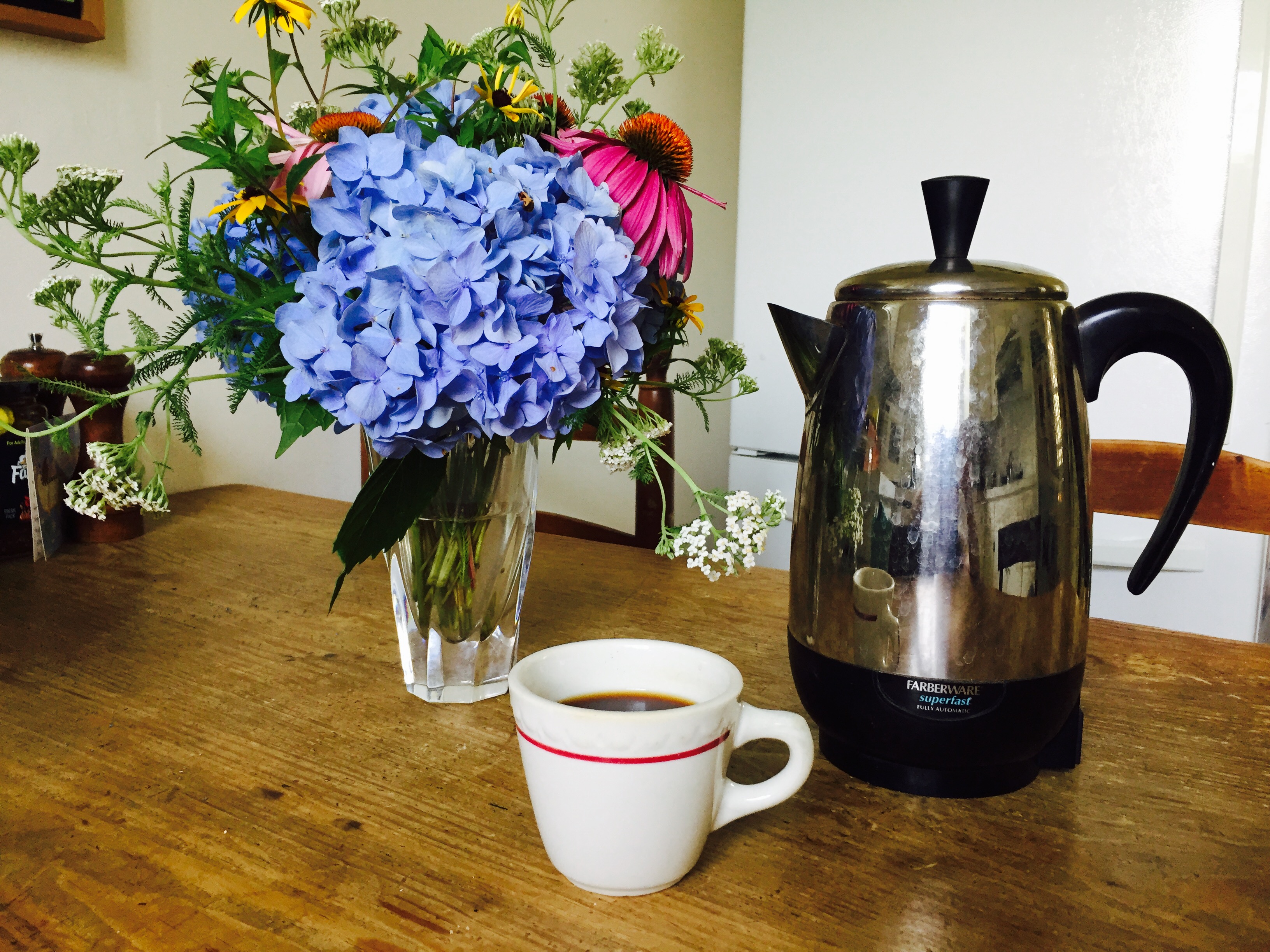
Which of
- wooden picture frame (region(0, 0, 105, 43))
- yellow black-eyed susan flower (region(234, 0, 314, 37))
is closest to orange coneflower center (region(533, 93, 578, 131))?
yellow black-eyed susan flower (region(234, 0, 314, 37))

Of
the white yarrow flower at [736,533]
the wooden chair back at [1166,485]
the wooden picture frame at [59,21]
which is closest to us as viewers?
the white yarrow flower at [736,533]

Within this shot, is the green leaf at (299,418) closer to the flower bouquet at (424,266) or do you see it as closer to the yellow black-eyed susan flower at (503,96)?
the flower bouquet at (424,266)

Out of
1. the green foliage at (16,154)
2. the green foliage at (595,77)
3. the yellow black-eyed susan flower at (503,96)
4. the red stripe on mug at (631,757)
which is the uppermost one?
the green foliage at (595,77)

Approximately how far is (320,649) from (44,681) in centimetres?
16

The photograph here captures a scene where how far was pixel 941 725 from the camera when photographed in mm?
400

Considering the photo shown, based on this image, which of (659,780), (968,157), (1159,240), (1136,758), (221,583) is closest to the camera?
(659,780)

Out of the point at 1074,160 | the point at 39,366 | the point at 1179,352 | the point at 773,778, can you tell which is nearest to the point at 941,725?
the point at 773,778

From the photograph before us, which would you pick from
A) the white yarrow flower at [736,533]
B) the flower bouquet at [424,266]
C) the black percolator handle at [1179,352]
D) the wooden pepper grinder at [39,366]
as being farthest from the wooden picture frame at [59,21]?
the black percolator handle at [1179,352]

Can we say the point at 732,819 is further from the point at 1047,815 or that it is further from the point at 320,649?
the point at 320,649

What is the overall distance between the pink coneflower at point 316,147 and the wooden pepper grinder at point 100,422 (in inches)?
21.0

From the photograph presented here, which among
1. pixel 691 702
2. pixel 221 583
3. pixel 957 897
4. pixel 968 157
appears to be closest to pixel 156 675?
pixel 221 583

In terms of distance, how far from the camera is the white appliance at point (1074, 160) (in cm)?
137

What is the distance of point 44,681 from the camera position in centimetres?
54

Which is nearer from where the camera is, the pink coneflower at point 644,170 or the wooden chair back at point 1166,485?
the pink coneflower at point 644,170
